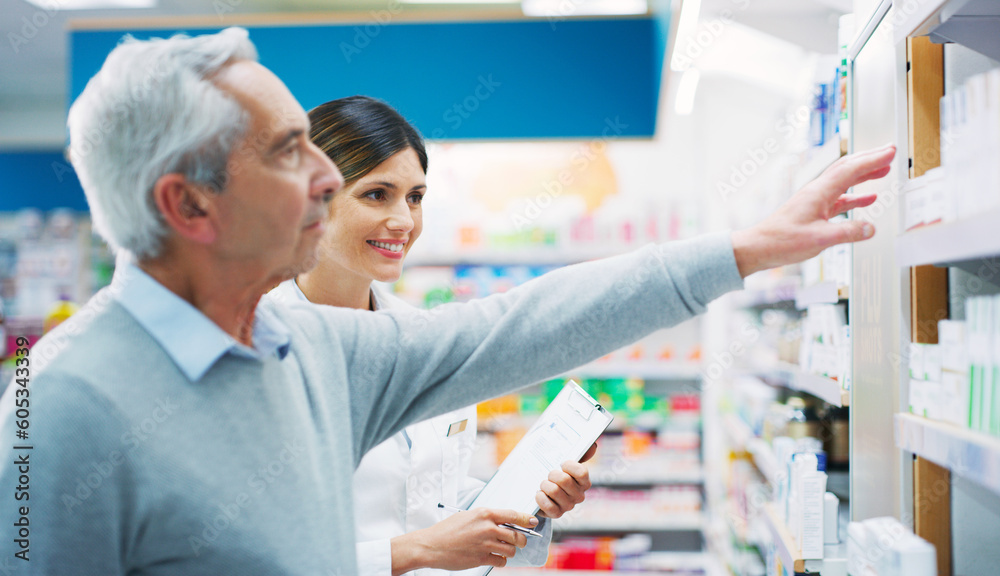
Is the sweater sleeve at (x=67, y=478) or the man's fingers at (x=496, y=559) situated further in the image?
the man's fingers at (x=496, y=559)

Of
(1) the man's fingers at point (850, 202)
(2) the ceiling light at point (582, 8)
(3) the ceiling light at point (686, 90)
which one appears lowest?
(1) the man's fingers at point (850, 202)

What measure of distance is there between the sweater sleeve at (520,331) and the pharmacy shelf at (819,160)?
40.3 inches

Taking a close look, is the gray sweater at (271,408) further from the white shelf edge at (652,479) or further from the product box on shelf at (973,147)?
the white shelf edge at (652,479)

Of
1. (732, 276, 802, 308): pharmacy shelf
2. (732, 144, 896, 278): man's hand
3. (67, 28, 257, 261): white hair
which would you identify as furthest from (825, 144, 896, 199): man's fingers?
(732, 276, 802, 308): pharmacy shelf

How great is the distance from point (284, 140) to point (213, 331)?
30 centimetres

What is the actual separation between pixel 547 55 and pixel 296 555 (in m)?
4.80

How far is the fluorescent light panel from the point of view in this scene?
5.13 m

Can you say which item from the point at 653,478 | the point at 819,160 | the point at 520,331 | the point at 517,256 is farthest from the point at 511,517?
the point at 653,478

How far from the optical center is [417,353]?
125 centimetres

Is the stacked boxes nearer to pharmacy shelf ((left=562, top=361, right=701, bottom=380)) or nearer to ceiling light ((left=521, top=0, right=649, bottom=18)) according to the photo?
pharmacy shelf ((left=562, top=361, right=701, bottom=380))

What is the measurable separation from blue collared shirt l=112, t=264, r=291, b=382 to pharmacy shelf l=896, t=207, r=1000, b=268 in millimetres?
1056

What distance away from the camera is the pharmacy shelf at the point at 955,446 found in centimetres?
94

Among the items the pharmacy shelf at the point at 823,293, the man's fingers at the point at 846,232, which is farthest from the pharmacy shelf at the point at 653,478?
the man's fingers at the point at 846,232

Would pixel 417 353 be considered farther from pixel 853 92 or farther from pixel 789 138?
pixel 789 138
